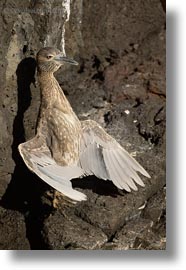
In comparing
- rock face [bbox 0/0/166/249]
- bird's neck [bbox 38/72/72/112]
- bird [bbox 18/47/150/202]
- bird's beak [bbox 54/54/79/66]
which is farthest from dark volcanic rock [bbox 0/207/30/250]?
bird's beak [bbox 54/54/79/66]

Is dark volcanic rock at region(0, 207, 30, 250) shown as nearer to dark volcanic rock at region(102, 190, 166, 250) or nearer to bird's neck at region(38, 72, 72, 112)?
dark volcanic rock at region(102, 190, 166, 250)

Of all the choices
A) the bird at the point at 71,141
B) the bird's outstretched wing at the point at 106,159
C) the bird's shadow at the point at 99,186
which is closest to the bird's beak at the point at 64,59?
the bird at the point at 71,141

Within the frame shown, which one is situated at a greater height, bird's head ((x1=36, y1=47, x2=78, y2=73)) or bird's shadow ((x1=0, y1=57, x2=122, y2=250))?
bird's head ((x1=36, y1=47, x2=78, y2=73))

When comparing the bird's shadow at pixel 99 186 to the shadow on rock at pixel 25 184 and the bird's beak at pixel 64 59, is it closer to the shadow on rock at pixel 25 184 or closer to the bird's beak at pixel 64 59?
the shadow on rock at pixel 25 184

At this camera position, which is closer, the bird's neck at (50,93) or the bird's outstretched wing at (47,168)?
the bird's outstretched wing at (47,168)

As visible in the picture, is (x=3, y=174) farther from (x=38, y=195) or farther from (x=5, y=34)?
(x=5, y=34)

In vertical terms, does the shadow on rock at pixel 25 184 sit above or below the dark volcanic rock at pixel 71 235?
above
